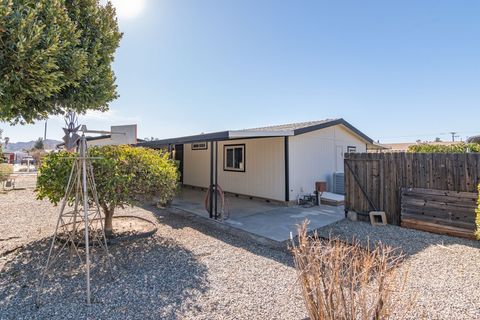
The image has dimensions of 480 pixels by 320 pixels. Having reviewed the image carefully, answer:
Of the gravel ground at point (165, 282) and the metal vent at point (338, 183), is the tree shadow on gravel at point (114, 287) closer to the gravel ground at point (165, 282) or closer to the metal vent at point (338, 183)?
the gravel ground at point (165, 282)

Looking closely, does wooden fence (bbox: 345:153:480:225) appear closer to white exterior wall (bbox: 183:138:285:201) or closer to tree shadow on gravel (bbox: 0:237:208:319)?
white exterior wall (bbox: 183:138:285:201)

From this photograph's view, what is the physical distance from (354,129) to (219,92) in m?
6.35

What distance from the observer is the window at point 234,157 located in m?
10.3

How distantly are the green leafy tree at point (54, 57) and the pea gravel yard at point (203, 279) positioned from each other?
2333 mm

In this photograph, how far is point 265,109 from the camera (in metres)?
14.5

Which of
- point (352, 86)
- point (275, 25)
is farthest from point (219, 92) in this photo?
point (352, 86)

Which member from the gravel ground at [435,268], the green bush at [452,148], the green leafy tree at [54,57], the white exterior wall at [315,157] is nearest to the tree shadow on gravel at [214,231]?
the gravel ground at [435,268]

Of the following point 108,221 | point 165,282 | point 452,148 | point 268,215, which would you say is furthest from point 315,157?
point 165,282

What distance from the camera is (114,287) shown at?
10.7ft

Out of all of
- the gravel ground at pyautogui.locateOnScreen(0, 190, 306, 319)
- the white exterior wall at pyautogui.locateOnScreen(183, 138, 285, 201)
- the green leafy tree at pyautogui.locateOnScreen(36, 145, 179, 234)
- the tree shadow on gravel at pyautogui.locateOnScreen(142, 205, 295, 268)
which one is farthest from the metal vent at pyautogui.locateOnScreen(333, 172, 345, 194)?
the green leafy tree at pyautogui.locateOnScreen(36, 145, 179, 234)

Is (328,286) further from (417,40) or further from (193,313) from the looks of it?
(417,40)

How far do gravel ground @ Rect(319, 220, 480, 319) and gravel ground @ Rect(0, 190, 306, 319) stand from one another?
42.8 inches

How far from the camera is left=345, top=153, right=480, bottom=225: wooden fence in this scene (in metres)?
5.43

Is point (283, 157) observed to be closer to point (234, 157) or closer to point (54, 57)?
point (234, 157)
